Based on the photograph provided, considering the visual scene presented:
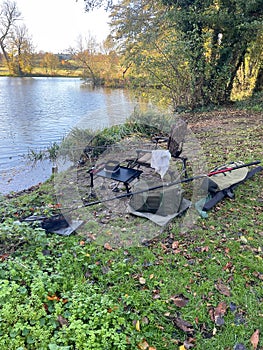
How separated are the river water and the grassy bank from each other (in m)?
2.67

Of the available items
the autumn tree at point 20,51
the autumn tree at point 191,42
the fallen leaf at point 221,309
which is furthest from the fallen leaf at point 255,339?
the autumn tree at point 20,51

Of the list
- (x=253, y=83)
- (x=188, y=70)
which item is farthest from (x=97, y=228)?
(x=253, y=83)

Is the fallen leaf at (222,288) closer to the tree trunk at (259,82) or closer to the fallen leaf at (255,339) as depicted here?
the fallen leaf at (255,339)

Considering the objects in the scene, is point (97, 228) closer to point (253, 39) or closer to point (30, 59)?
point (253, 39)

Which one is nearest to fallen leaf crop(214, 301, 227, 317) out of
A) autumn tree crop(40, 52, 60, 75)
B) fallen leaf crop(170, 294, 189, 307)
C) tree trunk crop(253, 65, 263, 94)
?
fallen leaf crop(170, 294, 189, 307)

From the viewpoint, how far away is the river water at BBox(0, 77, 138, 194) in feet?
18.7

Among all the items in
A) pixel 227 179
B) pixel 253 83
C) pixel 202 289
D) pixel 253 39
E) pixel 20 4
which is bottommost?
pixel 202 289

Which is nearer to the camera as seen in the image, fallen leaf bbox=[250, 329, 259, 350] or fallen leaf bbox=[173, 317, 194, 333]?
fallen leaf bbox=[250, 329, 259, 350]

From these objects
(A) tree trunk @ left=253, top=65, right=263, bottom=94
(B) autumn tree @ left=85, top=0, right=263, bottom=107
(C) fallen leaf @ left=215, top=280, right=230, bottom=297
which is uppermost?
(B) autumn tree @ left=85, top=0, right=263, bottom=107

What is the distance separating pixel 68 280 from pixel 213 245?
1.45 metres

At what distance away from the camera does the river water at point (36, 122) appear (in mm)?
5703

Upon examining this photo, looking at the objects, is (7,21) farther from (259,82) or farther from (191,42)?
(259,82)

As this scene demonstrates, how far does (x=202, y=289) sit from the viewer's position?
2.10 m

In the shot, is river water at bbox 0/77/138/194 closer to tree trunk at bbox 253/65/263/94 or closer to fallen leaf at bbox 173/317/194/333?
fallen leaf at bbox 173/317/194/333
